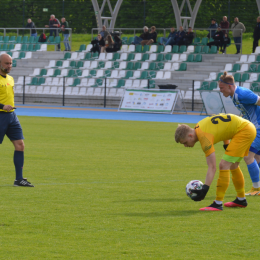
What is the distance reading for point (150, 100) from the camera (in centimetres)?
2841

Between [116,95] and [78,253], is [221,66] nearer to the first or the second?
[116,95]

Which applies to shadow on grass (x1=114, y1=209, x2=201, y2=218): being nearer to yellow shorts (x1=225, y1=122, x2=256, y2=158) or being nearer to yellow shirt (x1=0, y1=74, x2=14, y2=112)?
yellow shorts (x1=225, y1=122, x2=256, y2=158)

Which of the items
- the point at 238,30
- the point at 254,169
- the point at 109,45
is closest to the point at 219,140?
the point at 254,169

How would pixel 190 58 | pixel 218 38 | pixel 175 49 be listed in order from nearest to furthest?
pixel 218 38 → pixel 190 58 → pixel 175 49

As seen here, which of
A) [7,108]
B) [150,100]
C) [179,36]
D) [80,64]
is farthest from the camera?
[80,64]

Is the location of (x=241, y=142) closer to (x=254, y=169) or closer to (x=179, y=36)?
(x=254, y=169)

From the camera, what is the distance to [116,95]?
3266cm

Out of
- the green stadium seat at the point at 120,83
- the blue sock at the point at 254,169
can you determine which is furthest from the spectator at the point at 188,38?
the blue sock at the point at 254,169

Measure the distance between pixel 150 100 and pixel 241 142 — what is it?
2146 centimetres

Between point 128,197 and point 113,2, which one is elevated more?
point 113,2

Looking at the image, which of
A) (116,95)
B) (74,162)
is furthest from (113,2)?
(74,162)

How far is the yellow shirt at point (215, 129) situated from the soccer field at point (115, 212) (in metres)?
0.97

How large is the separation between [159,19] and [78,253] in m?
56.4

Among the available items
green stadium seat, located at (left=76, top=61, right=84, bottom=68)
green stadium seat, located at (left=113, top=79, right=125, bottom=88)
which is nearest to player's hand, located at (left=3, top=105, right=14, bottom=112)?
green stadium seat, located at (left=113, top=79, right=125, bottom=88)
